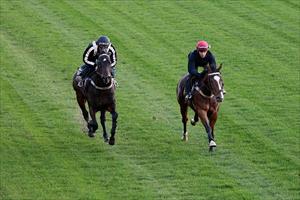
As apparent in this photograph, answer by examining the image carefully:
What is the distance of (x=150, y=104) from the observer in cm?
2578

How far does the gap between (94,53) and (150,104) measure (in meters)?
4.67

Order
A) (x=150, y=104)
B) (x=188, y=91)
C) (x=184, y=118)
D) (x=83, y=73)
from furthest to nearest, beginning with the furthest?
1. (x=150, y=104)
2. (x=184, y=118)
3. (x=83, y=73)
4. (x=188, y=91)

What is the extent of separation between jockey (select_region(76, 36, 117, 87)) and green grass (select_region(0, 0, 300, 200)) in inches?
64.1

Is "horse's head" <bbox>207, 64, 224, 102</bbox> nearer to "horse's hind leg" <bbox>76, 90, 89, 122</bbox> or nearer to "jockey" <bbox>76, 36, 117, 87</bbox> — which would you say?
"jockey" <bbox>76, 36, 117, 87</bbox>

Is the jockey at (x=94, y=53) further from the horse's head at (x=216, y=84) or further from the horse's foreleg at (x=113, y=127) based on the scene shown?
the horse's head at (x=216, y=84)

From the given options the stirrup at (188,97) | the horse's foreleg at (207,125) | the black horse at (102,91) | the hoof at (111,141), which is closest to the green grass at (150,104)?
the hoof at (111,141)

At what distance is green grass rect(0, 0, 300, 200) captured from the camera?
1961 centimetres

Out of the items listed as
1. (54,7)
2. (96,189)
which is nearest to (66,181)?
(96,189)

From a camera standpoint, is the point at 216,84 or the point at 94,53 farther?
the point at 94,53

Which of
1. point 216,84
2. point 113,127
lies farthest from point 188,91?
point 113,127

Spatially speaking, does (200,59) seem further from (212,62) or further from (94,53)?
(94,53)

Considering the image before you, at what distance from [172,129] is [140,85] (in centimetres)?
448

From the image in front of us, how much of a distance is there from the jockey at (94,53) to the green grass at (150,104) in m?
1.63

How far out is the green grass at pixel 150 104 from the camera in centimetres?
1961
